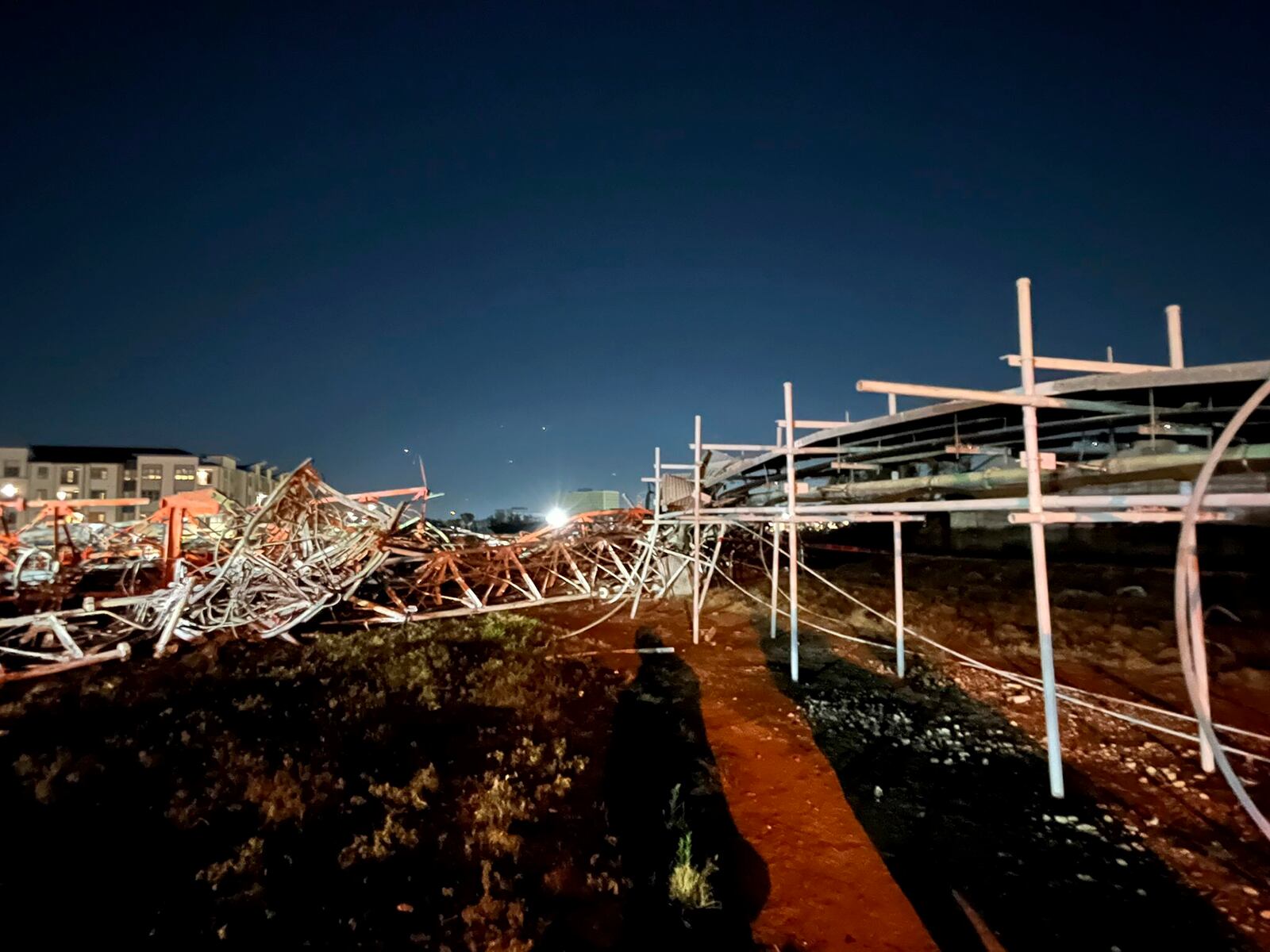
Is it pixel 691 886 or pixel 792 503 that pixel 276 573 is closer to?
pixel 792 503

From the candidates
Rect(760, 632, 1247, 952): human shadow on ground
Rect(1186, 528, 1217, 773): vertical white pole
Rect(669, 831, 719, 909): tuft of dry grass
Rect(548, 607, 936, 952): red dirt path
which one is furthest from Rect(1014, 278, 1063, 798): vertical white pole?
Rect(669, 831, 719, 909): tuft of dry grass

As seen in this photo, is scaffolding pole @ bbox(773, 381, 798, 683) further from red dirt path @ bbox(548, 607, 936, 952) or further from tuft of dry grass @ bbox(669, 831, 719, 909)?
tuft of dry grass @ bbox(669, 831, 719, 909)

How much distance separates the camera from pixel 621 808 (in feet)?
17.4

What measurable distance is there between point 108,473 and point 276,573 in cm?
6110

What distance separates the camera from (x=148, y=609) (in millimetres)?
11023

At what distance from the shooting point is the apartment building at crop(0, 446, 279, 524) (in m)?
51.4

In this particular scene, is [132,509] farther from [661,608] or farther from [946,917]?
[946,917]

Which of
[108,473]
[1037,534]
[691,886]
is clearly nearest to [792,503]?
[1037,534]

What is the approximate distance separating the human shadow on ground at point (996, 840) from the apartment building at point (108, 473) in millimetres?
56268

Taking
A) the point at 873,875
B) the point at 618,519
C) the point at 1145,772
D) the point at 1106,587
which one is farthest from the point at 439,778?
the point at 1106,587

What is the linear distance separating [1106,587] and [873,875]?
1117cm

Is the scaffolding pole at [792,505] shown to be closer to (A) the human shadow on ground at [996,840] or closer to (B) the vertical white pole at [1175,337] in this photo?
(A) the human shadow on ground at [996,840]

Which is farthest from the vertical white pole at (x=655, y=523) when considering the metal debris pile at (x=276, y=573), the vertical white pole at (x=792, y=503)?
the vertical white pole at (x=792, y=503)

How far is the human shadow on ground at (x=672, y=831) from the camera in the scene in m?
3.84
